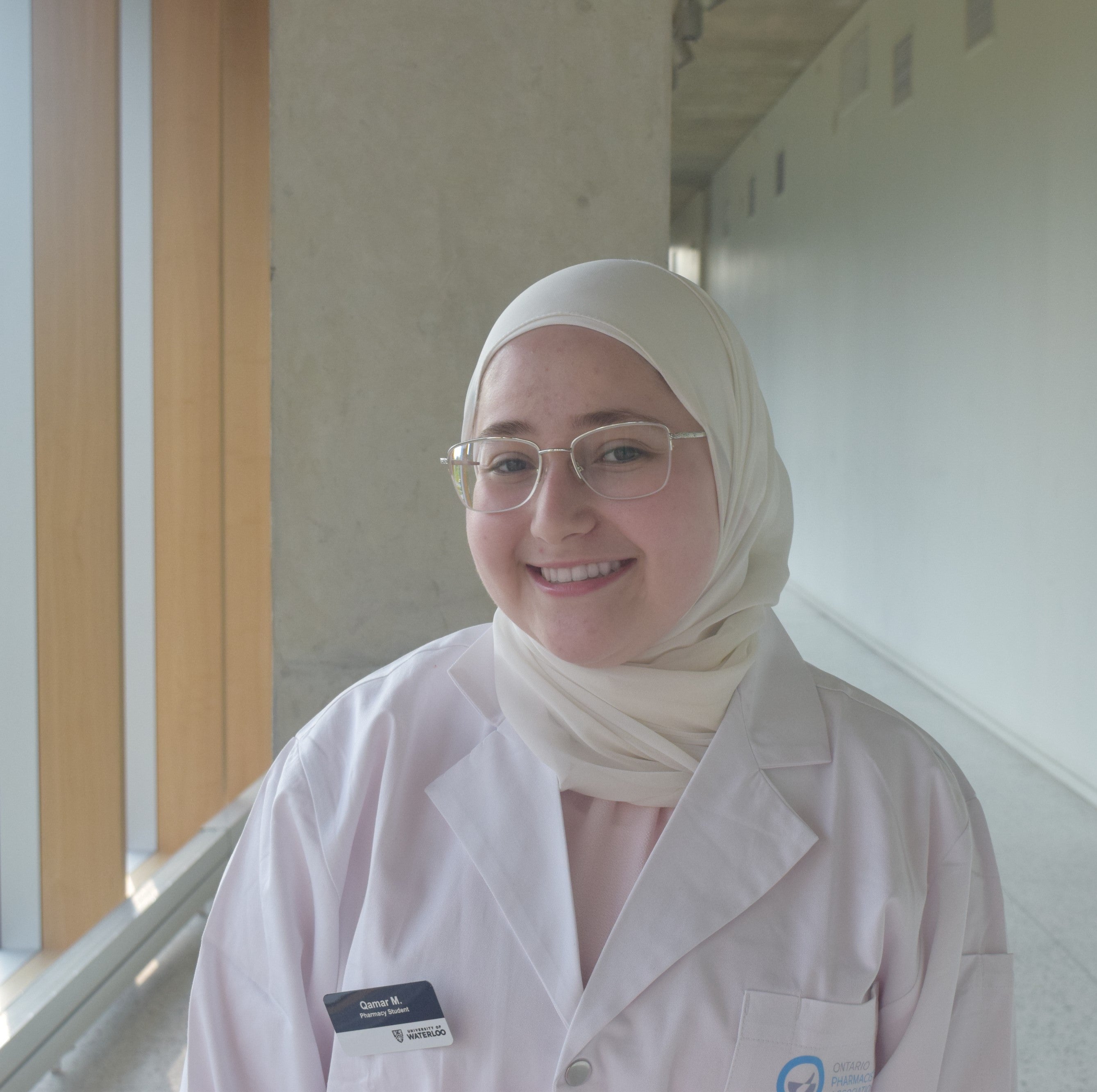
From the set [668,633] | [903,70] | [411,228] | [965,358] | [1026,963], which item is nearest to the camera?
[668,633]

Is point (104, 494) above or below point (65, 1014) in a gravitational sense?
above

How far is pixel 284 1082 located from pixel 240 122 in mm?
3181

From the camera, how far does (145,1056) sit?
93.7 inches

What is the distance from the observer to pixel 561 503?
113 cm

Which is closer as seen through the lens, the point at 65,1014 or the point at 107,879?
the point at 65,1014

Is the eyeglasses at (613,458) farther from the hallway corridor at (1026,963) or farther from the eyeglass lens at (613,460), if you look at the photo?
the hallway corridor at (1026,963)

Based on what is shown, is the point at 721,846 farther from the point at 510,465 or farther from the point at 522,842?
the point at 510,465

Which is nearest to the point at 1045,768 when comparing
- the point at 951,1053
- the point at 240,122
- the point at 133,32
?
the point at 951,1053

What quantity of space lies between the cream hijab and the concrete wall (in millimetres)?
1235

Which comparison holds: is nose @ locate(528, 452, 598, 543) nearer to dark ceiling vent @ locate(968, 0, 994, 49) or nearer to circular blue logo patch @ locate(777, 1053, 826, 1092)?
circular blue logo patch @ locate(777, 1053, 826, 1092)

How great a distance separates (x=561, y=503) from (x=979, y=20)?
5182 millimetres

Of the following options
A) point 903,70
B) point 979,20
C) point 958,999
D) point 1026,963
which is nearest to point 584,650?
point 958,999

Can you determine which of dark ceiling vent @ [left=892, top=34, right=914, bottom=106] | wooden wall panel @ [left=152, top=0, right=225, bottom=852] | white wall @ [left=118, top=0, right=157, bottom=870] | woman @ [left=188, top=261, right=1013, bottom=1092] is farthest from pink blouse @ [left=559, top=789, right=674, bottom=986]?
dark ceiling vent @ [left=892, top=34, right=914, bottom=106]

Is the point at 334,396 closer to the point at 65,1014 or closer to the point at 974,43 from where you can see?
the point at 65,1014
